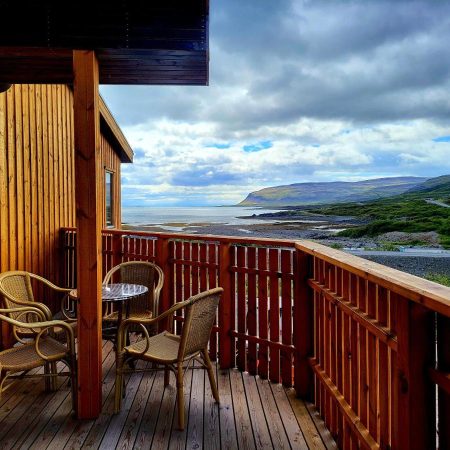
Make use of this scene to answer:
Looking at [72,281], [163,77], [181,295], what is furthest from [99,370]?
[72,281]

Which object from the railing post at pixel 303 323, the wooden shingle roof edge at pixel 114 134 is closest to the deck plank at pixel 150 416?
the railing post at pixel 303 323

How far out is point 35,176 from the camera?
4.48m

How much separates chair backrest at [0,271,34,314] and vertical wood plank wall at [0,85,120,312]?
0.70m

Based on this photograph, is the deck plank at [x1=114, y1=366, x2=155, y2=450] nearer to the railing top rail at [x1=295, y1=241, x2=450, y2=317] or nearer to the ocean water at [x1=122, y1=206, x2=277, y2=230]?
the railing top rail at [x1=295, y1=241, x2=450, y2=317]

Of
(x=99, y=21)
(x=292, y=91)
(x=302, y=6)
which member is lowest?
(x=99, y=21)

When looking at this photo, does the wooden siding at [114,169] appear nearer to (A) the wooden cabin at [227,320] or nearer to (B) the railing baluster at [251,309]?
(A) the wooden cabin at [227,320]

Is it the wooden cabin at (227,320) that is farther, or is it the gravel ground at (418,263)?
the gravel ground at (418,263)

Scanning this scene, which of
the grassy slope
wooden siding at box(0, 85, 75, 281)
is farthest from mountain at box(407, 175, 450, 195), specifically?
wooden siding at box(0, 85, 75, 281)

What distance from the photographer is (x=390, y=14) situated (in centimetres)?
1138

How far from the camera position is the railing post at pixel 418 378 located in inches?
47.9

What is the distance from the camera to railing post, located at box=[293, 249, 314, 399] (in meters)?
2.72

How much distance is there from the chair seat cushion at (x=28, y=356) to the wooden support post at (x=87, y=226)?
18cm

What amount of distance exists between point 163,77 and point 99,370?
2.42 meters

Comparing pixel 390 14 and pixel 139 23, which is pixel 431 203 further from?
pixel 139 23
